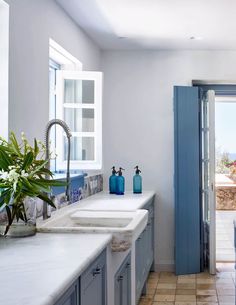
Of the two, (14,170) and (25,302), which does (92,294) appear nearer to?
(14,170)

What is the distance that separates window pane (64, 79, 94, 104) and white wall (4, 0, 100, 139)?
367mm

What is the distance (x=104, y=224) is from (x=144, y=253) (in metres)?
1.31

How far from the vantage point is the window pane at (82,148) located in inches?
160

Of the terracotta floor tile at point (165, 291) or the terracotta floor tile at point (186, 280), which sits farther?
the terracotta floor tile at point (186, 280)

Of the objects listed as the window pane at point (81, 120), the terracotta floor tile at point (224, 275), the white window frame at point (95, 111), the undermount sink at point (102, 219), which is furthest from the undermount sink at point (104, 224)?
the terracotta floor tile at point (224, 275)

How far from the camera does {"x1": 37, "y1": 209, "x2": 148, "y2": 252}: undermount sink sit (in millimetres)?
2402

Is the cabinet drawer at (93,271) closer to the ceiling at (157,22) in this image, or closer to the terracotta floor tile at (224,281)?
the ceiling at (157,22)

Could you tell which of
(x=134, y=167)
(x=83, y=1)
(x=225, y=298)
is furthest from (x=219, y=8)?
(x=225, y=298)

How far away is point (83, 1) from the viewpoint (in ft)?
11.7

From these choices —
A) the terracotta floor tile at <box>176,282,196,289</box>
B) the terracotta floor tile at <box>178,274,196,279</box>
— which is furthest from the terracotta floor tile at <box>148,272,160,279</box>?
the terracotta floor tile at <box>176,282,196,289</box>

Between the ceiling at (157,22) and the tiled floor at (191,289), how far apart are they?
7.86ft

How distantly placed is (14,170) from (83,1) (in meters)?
1.85

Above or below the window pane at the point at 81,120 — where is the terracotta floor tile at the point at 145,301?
below

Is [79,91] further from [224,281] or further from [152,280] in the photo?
[224,281]
